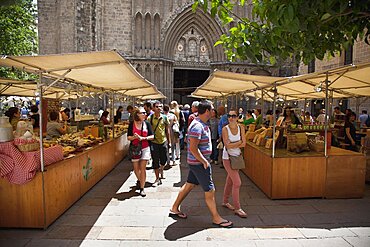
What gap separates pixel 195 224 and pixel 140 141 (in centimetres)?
201

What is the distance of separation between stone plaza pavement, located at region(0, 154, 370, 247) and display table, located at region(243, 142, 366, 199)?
16 cm

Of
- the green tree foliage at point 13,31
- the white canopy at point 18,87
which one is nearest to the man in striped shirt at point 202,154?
the white canopy at point 18,87

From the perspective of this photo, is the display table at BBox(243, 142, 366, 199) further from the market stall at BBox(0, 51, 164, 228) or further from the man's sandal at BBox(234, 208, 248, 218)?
the market stall at BBox(0, 51, 164, 228)

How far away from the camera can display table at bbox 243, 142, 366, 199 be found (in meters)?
5.17

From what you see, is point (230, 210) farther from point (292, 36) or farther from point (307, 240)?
point (292, 36)

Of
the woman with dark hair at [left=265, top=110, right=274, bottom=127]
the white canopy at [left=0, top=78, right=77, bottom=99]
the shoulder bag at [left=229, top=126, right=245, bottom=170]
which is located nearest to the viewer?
the shoulder bag at [left=229, top=126, right=245, bottom=170]

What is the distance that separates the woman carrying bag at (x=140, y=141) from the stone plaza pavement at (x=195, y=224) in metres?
0.48

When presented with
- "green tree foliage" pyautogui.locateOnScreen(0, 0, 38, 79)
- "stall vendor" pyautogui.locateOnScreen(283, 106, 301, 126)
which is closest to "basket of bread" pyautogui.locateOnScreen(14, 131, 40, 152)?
"stall vendor" pyautogui.locateOnScreen(283, 106, 301, 126)

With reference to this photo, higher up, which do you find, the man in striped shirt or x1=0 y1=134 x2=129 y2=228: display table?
the man in striped shirt

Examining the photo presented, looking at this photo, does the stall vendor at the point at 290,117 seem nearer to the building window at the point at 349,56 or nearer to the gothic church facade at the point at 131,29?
the building window at the point at 349,56

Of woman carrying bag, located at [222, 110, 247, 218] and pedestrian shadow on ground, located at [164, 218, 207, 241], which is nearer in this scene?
pedestrian shadow on ground, located at [164, 218, 207, 241]

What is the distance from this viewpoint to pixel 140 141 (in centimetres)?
551

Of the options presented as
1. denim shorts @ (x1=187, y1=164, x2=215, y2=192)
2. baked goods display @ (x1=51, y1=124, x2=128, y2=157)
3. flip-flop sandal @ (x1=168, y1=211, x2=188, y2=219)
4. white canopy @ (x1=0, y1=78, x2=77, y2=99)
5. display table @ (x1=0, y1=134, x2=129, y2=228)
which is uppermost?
white canopy @ (x1=0, y1=78, x2=77, y2=99)

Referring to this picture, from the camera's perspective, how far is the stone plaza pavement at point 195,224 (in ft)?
12.0
